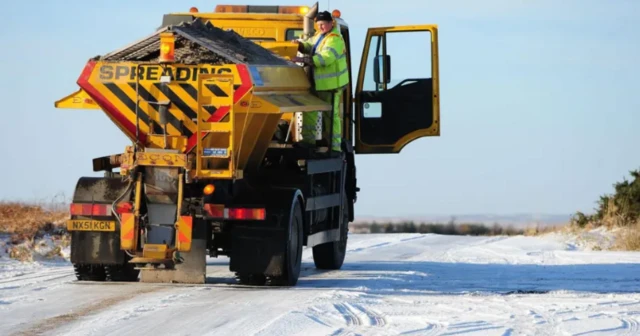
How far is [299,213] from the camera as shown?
44.2 feet

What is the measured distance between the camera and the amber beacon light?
12.2 meters

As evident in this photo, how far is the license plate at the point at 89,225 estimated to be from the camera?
41.3 ft

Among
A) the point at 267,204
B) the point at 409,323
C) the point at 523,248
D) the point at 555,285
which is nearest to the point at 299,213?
the point at 267,204

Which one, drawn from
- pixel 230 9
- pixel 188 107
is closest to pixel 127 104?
pixel 188 107

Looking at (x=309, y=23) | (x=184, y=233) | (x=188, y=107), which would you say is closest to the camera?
(x=184, y=233)

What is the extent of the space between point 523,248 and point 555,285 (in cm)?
817

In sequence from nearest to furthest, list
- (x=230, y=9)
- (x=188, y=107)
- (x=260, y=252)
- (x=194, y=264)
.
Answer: (x=188, y=107)
(x=260, y=252)
(x=194, y=264)
(x=230, y=9)

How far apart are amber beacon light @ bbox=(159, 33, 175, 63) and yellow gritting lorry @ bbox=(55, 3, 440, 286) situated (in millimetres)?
12

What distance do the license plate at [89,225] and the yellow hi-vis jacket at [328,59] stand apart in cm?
317

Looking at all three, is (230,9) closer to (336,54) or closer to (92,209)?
(336,54)

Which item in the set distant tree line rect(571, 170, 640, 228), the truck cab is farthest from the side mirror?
distant tree line rect(571, 170, 640, 228)

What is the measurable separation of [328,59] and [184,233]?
340cm

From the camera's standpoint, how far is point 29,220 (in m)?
20.4

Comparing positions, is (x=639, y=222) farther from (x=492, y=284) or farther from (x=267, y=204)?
(x=267, y=204)
